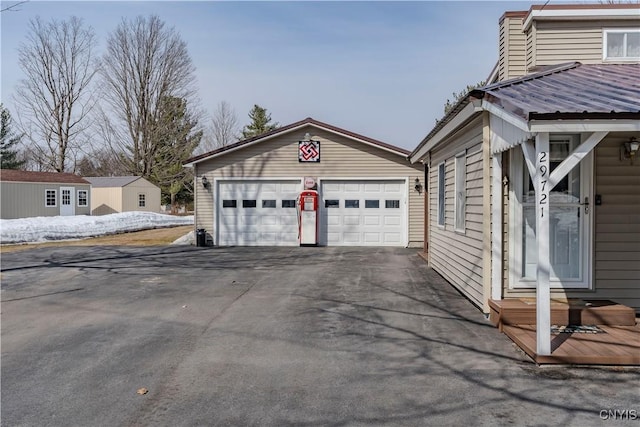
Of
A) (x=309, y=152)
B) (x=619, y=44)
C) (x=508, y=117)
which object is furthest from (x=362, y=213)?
(x=508, y=117)

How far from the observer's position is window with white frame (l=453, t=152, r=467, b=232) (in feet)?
24.5

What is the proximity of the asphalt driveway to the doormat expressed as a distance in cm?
58

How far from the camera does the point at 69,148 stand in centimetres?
3734

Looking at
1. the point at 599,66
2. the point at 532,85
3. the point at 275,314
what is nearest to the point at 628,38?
the point at 599,66

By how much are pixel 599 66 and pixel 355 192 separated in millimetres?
8899

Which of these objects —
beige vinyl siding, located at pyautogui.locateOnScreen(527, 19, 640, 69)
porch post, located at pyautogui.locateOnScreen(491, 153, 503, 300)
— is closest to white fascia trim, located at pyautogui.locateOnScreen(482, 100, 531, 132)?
porch post, located at pyautogui.locateOnScreen(491, 153, 503, 300)

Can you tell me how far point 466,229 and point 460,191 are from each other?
0.82 m

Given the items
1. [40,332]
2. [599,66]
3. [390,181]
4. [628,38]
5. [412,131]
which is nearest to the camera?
[40,332]

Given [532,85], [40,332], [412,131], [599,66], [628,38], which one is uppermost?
[412,131]

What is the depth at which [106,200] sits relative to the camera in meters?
33.6

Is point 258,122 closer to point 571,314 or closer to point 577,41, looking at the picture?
point 577,41

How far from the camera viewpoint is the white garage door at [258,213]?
15.7 meters

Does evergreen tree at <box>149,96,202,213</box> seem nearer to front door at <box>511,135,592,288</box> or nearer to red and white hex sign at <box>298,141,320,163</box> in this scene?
red and white hex sign at <box>298,141,320,163</box>

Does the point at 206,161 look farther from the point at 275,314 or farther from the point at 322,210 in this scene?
the point at 275,314
